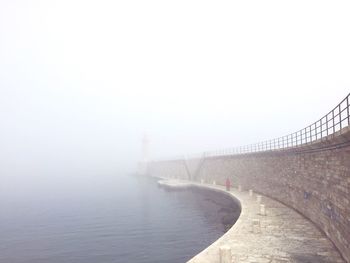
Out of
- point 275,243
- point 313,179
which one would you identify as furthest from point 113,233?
point 313,179

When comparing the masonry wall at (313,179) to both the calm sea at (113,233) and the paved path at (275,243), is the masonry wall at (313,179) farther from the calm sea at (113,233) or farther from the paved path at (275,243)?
the calm sea at (113,233)

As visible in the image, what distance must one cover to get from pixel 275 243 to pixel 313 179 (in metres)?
5.48

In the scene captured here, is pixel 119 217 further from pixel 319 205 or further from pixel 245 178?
pixel 319 205

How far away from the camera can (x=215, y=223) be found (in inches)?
1069

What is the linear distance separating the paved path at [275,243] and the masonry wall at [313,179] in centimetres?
64

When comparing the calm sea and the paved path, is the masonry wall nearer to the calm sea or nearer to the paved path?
the paved path

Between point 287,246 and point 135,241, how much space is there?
12.6 meters

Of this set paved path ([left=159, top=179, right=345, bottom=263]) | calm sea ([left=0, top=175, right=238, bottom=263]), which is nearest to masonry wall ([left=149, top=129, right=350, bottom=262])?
paved path ([left=159, top=179, right=345, bottom=263])

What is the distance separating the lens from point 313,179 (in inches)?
731

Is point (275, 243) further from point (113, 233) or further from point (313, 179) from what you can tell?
point (113, 233)

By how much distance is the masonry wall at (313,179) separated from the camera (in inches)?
502

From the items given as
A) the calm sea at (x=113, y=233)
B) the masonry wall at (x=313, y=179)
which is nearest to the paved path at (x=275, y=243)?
the masonry wall at (x=313, y=179)

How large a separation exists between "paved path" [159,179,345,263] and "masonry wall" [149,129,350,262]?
64 cm

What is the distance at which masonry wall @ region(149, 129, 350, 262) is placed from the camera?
41.8ft
